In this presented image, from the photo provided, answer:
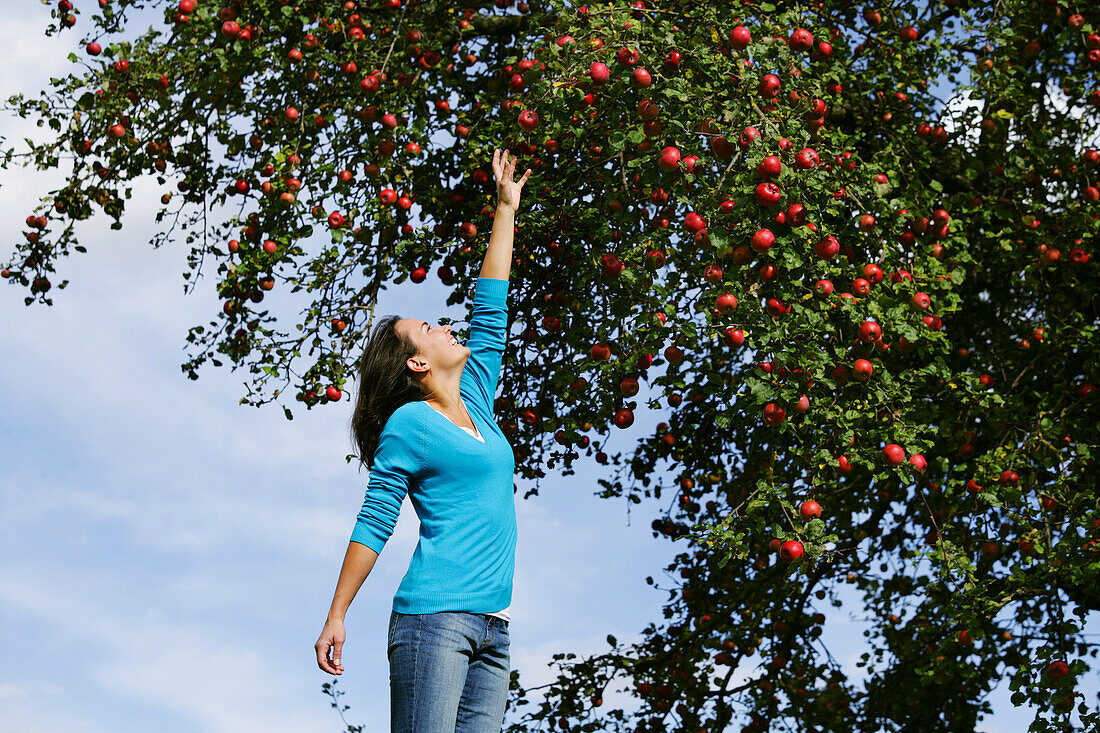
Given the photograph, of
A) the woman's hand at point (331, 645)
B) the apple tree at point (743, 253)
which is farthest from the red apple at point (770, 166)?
the woman's hand at point (331, 645)

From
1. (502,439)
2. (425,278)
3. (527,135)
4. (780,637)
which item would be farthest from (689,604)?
(502,439)

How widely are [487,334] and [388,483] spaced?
87 cm

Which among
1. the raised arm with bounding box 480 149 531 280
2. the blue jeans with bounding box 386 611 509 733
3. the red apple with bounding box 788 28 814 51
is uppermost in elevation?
the red apple with bounding box 788 28 814 51

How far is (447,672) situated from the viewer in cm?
297

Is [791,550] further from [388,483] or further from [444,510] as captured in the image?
[388,483]

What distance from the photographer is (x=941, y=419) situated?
5.66 m

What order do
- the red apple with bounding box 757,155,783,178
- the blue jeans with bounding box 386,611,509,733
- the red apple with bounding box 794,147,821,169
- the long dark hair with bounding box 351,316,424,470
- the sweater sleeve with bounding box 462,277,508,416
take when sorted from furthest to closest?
the red apple with bounding box 794,147,821,169 < the red apple with bounding box 757,155,783,178 < the sweater sleeve with bounding box 462,277,508,416 < the long dark hair with bounding box 351,316,424,470 < the blue jeans with bounding box 386,611,509,733

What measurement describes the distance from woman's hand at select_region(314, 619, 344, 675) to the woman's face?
0.94m

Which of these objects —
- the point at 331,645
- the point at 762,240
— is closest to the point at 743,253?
the point at 762,240

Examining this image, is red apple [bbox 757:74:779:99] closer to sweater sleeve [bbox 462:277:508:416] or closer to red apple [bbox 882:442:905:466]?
sweater sleeve [bbox 462:277:508:416]

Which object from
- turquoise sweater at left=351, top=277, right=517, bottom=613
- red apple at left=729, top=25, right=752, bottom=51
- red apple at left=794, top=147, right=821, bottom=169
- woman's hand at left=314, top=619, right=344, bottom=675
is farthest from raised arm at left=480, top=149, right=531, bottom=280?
woman's hand at left=314, top=619, right=344, bottom=675

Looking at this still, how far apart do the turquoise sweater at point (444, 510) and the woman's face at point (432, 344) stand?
0.21 m

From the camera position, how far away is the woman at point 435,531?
2.99 m

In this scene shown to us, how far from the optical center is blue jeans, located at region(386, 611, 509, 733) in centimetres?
294
